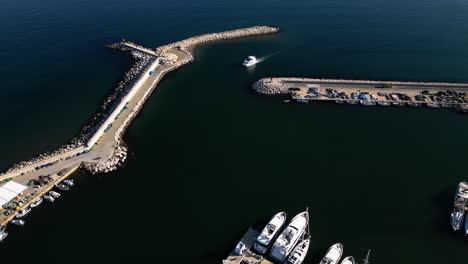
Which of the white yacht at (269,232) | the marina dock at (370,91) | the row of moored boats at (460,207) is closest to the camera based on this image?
the white yacht at (269,232)

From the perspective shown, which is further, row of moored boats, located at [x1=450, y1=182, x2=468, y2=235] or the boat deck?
row of moored boats, located at [x1=450, y1=182, x2=468, y2=235]

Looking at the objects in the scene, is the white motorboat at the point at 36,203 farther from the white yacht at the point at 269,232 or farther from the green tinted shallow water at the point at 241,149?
the white yacht at the point at 269,232

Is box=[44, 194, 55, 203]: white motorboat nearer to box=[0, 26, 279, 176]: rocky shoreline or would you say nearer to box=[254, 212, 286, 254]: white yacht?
box=[0, 26, 279, 176]: rocky shoreline

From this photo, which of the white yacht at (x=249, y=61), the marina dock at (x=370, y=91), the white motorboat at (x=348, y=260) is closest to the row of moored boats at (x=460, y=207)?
the white motorboat at (x=348, y=260)

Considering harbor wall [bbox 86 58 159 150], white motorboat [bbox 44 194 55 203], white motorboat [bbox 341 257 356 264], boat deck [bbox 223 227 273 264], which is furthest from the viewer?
harbor wall [bbox 86 58 159 150]

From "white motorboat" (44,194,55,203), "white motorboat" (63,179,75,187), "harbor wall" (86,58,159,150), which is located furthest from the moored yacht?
"harbor wall" (86,58,159,150)

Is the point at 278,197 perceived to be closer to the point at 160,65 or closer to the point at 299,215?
the point at 299,215

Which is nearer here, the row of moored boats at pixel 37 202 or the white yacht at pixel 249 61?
the row of moored boats at pixel 37 202
